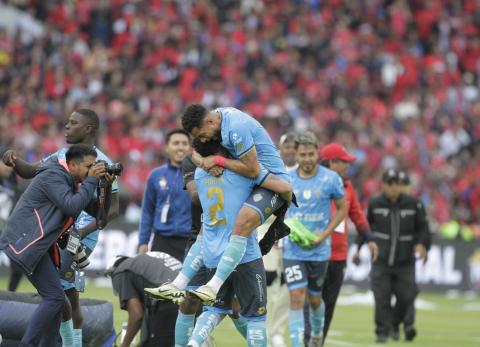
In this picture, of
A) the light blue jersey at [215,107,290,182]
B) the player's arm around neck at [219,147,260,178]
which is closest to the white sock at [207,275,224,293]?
the player's arm around neck at [219,147,260,178]

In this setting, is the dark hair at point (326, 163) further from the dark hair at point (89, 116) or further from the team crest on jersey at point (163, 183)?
the dark hair at point (89, 116)

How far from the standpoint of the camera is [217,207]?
Result: 941 centimetres

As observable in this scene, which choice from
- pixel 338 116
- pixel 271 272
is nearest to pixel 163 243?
pixel 271 272

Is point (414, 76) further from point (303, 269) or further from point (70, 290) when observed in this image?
point (70, 290)

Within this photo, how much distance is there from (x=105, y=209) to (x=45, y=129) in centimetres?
1507

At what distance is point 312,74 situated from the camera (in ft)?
101

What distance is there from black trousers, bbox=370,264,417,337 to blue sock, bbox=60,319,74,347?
6327mm

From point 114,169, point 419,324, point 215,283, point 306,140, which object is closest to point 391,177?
point 419,324

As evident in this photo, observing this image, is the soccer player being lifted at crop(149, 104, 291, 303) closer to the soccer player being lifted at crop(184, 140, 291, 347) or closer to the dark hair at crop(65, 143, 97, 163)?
the soccer player being lifted at crop(184, 140, 291, 347)

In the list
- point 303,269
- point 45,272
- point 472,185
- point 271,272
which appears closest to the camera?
point 45,272

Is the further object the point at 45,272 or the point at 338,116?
the point at 338,116

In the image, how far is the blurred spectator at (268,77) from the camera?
26.1 meters

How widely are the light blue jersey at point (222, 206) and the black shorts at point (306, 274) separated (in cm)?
267

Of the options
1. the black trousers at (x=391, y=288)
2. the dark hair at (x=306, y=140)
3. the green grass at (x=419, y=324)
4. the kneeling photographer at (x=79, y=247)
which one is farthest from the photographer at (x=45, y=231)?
the black trousers at (x=391, y=288)
